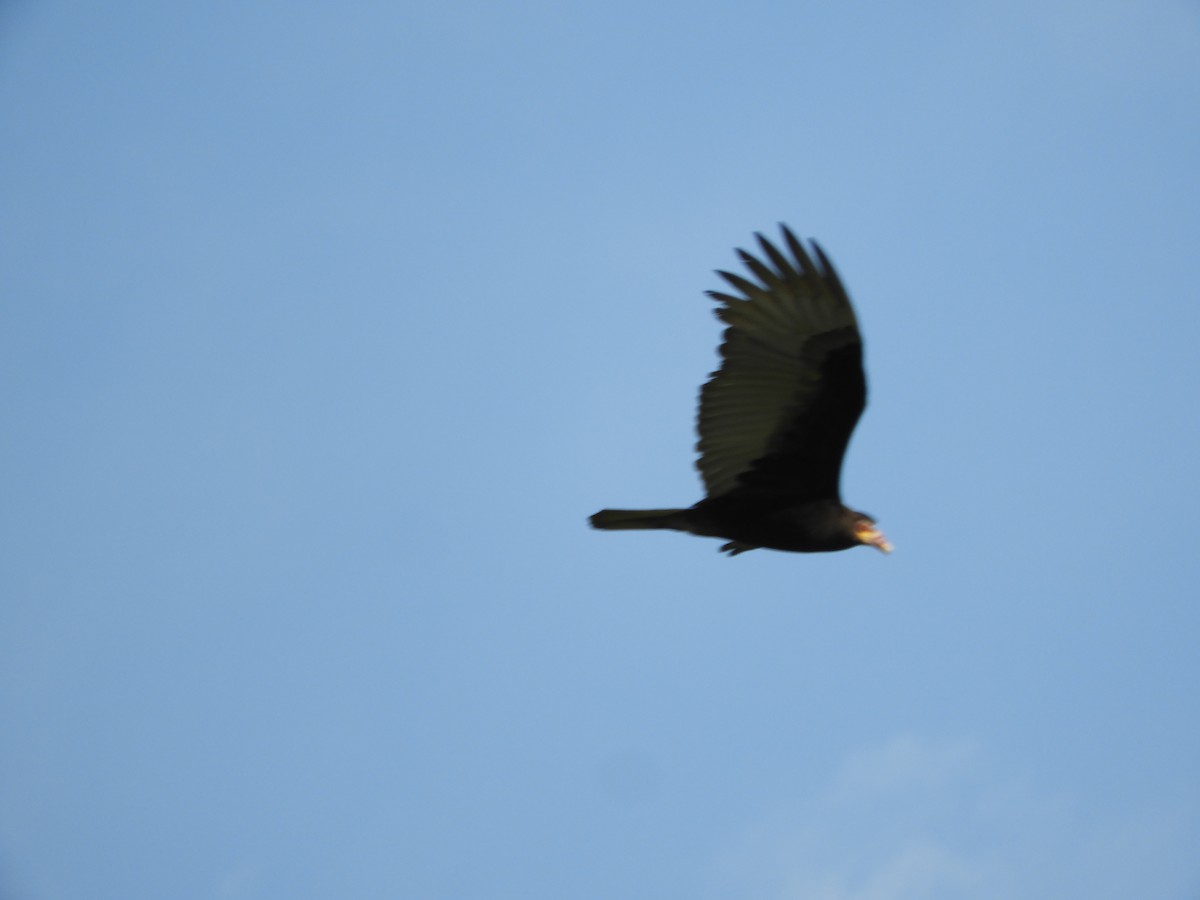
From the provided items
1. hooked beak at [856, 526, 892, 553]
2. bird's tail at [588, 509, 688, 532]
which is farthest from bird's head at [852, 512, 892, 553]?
bird's tail at [588, 509, 688, 532]

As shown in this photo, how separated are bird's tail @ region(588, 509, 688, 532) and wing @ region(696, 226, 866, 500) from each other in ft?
1.48

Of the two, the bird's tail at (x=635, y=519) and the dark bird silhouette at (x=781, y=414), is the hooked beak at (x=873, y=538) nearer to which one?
the dark bird silhouette at (x=781, y=414)

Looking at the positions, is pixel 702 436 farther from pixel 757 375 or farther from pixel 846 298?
pixel 846 298

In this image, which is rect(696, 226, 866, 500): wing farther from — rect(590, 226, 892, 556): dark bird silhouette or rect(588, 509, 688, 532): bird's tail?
rect(588, 509, 688, 532): bird's tail

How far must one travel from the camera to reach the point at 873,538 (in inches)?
470

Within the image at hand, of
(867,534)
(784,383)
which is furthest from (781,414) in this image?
(867,534)

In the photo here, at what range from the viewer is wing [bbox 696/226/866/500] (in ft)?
38.0

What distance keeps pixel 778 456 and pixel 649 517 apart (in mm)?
1113

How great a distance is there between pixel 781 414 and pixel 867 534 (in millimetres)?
1195

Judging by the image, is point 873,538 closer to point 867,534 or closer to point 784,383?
point 867,534

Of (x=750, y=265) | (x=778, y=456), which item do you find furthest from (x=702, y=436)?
→ (x=750, y=265)

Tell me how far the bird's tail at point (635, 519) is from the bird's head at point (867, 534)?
4.50ft

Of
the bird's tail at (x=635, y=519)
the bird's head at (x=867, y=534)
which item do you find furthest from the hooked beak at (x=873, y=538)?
the bird's tail at (x=635, y=519)

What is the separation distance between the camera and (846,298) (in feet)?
37.9
